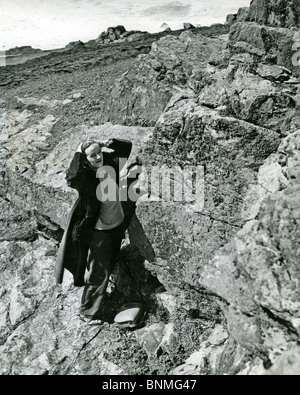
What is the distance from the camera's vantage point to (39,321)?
6.51 meters

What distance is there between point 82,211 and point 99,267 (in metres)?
0.92

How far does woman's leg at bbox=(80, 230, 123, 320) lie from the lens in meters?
5.68

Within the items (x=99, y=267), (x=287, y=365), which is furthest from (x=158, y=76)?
(x=287, y=365)

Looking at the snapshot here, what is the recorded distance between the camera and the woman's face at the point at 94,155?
5211 millimetres

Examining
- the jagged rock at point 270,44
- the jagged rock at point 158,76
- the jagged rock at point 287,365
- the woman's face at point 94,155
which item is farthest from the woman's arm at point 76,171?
the jagged rock at point 287,365

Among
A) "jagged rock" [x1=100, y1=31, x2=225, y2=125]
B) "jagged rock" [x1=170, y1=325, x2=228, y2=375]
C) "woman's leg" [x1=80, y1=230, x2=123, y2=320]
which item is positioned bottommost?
"jagged rock" [x1=170, y1=325, x2=228, y2=375]

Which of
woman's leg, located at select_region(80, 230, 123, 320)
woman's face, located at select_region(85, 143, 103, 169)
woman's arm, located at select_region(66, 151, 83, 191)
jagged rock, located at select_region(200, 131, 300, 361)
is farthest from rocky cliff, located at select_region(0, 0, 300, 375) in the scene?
woman's arm, located at select_region(66, 151, 83, 191)

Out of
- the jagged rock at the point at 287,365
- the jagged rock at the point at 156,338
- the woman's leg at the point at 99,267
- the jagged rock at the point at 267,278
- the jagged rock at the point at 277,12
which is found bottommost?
the jagged rock at the point at 156,338

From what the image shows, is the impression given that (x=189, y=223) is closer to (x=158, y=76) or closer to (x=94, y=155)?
(x=94, y=155)

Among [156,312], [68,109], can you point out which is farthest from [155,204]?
[68,109]

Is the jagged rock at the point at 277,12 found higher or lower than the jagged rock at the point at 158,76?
higher

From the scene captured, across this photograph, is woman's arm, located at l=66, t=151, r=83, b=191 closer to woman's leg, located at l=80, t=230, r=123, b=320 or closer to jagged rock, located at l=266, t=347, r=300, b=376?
woman's leg, located at l=80, t=230, r=123, b=320

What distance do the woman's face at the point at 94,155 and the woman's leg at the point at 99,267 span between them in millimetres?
1016

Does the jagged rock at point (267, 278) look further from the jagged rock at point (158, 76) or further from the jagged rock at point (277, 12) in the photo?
the jagged rock at point (158, 76)
